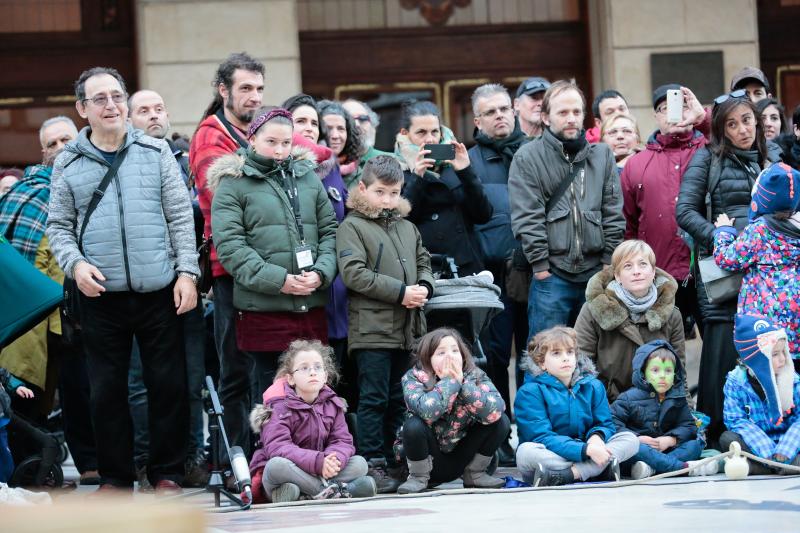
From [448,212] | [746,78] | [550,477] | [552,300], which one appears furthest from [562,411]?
[746,78]

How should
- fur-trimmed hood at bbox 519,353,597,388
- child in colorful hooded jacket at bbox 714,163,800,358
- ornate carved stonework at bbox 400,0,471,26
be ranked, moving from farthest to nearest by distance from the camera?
Answer: ornate carved stonework at bbox 400,0,471,26 → child in colorful hooded jacket at bbox 714,163,800,358 → fur-trimmed hood at bbox 519,353,597,388

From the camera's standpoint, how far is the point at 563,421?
24.9 ft

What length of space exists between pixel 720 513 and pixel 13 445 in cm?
428

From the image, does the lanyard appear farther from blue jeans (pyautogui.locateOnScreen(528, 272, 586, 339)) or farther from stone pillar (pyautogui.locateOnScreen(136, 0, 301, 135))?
stone pillar (pyautogui.locateOnScreen(136, 0, 301, 135))

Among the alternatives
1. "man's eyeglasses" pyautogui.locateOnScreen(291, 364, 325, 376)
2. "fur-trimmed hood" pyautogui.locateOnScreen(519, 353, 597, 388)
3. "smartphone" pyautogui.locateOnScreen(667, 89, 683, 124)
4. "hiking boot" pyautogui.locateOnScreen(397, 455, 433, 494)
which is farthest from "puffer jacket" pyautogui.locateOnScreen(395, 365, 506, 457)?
"smartphone" pyautogui.locateOnScreen(667, 89, 683, 124)

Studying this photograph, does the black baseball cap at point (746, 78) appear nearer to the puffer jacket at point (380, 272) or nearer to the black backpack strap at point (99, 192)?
the puffer jacket at point (380, 272)

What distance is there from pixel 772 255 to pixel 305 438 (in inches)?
114

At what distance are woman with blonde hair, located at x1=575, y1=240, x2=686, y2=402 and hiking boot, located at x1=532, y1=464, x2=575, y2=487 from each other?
0.87 metres

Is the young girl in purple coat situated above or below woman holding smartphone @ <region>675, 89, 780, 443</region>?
below

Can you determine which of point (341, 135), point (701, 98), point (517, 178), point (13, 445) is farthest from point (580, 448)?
point (701, 98)

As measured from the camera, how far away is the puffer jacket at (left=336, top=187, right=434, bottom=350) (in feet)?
25.1

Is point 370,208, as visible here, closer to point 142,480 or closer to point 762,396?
point 142,480

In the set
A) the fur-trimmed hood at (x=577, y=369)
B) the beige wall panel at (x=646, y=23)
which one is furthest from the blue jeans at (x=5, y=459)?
the beige wall panel at (x=646, y=23)

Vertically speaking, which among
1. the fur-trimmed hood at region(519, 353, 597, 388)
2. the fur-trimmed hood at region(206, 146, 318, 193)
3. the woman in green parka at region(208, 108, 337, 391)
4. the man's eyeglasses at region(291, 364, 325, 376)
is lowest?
the fur-trimmed hood at region(519, 353, 597, 388)
